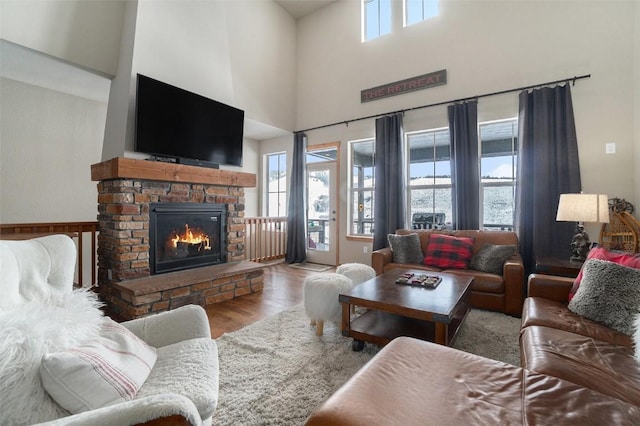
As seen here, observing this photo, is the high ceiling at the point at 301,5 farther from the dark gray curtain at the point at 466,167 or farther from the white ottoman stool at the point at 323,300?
the white ottoman stool at the point at 323,300

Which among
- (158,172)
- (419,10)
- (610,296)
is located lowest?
(610,296)

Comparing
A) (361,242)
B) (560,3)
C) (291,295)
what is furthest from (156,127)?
(560,3)

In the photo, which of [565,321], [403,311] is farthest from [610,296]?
[403,311]

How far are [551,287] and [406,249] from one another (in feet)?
5.36

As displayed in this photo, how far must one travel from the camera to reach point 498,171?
404cm

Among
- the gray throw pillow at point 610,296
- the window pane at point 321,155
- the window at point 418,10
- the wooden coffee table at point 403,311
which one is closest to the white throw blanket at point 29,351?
the wooden coffee table at point 403,311

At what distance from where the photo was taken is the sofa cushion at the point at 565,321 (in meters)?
1.55

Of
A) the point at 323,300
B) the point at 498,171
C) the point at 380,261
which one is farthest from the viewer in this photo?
the point at 498,171

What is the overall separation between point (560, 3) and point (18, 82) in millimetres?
6846

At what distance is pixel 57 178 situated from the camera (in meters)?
4.18

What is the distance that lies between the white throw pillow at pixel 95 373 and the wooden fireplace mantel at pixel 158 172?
2259 mm

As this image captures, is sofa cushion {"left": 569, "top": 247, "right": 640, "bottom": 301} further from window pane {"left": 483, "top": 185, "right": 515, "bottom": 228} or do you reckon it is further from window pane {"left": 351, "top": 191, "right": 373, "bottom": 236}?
window pane {"left": 351, "top": 191, "right": 373, "bottom": 236}

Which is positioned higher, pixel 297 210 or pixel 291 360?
pixel 297 210

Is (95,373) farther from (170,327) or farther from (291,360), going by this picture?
(291,360)
